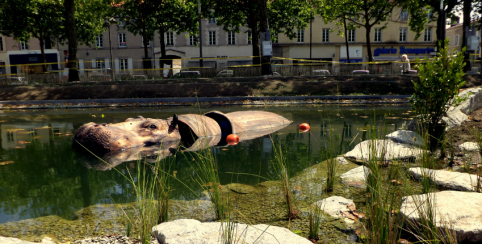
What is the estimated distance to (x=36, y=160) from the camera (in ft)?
21.8

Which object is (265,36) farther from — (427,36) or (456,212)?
(427,36)

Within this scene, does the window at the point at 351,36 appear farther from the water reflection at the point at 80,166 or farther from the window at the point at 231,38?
the water reflection at the point at 80,166

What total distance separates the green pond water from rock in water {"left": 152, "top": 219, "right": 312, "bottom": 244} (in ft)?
A: 0.86

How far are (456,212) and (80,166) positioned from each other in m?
5.41

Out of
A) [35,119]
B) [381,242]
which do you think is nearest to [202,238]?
[381,242]

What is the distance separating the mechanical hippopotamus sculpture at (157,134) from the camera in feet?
22.3

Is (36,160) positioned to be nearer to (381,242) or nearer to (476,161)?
(381,242)

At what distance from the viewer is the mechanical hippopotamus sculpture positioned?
6.79m

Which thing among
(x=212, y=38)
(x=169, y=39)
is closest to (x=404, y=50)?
(x=212, y=38)

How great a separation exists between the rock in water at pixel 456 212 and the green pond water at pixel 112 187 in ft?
1.82

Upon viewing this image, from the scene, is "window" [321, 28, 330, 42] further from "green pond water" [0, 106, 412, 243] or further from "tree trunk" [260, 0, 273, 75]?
"green pond water" [0, 106, 412, 243]

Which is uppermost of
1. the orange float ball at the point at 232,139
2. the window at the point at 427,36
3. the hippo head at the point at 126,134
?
the window at the point at 427,36

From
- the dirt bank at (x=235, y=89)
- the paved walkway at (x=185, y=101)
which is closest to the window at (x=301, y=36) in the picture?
the dirt bank at (x=235, y=89)

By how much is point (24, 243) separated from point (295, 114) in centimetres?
1010
